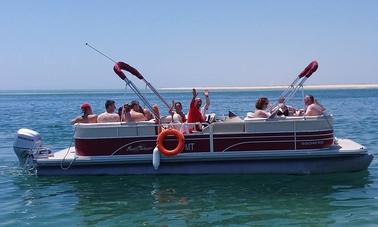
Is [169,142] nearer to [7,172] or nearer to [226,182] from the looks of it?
[226,182]

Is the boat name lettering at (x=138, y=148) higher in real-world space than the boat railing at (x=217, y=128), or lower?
lower

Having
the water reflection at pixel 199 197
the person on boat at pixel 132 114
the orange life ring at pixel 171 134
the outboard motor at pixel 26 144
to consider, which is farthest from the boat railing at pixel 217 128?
the outboard motor at pixel 26 144

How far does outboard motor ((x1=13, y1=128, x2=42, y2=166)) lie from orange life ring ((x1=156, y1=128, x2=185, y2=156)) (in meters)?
2.96

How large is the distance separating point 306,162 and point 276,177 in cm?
73

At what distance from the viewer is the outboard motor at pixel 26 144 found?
12234mm

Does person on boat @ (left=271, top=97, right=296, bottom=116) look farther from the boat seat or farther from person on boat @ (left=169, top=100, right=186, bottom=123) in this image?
person on boat @ (left=169, top=100, right=186, bottom=123)

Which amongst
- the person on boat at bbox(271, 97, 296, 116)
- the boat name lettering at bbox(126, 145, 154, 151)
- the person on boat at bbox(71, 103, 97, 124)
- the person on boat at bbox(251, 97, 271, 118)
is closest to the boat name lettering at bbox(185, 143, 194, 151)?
the boat name lettering at bbox(126, 145, 154, 151)

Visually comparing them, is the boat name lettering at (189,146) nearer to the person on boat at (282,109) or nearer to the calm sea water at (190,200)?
the calm sea water at (190,200)

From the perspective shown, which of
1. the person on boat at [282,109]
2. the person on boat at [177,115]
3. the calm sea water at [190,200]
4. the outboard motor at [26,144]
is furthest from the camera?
the outboard motor at [26,144]

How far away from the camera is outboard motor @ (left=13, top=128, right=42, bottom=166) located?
12234mm

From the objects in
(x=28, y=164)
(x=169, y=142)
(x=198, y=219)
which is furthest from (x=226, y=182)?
(x=28, y=164)

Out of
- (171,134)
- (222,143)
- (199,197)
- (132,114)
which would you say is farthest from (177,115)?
(199,197)

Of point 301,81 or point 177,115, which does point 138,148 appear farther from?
point 301,81

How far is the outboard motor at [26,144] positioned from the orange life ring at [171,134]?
116 inches
